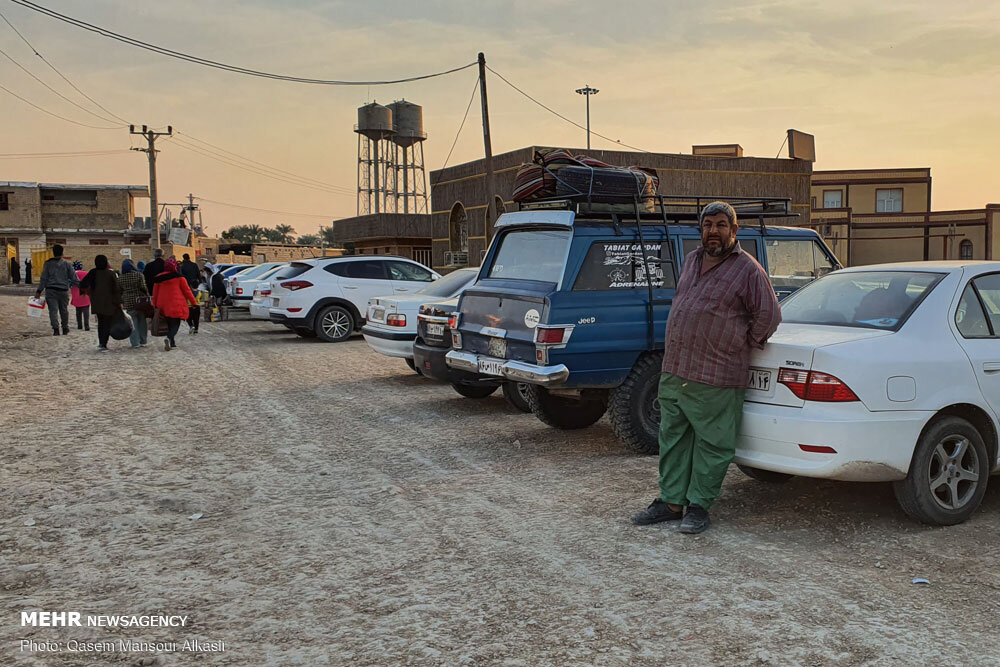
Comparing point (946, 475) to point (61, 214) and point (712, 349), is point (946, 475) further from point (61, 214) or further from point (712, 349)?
point (61, 214)

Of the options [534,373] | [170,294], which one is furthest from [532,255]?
[170,294]

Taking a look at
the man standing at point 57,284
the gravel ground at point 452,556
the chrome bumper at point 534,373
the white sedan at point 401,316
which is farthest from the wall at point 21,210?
the chrome bumper at point 534,373

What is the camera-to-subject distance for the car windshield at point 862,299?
5.28 metres

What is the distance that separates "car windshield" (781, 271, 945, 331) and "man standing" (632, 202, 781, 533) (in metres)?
0.78

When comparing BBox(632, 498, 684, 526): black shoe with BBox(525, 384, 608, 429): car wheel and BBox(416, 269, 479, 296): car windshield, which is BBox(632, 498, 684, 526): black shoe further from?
BBox(416, 269, 479, 296): car windshield

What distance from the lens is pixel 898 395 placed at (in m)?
4.84

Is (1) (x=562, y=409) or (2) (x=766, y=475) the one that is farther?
(1) (x=562, y=409)

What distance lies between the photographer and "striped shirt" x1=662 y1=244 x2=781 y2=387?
16.4 ft

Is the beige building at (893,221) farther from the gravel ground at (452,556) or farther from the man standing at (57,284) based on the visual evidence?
the gravel ground at (452,556)

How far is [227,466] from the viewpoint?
6.98 m

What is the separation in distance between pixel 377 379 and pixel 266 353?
451 centimetres

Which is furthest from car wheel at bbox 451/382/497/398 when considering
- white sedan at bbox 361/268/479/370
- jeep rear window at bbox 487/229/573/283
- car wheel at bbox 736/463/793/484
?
car wheel at bbox 736/463/793/484

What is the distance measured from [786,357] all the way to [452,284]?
7.31 meters

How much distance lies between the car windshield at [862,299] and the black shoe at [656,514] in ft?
5.20
